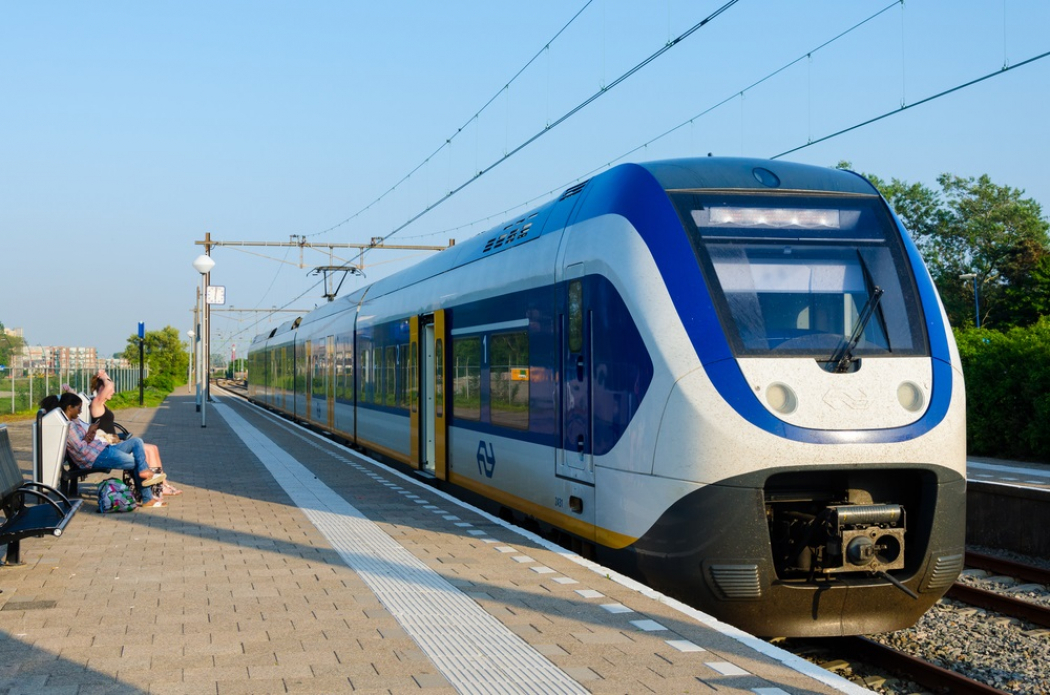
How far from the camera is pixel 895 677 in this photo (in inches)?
271

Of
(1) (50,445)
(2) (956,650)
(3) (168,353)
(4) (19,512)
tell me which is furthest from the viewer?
(3) (168,353)

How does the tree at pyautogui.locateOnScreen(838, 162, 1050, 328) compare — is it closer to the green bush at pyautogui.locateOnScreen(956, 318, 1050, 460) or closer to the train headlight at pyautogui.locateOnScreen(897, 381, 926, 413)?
the green bush at pyautogui.locateOnScreen(956, 318, 1050, 460)

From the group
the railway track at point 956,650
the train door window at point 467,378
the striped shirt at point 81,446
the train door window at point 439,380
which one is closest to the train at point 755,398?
the railway track at point 956,650

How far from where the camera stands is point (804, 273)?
294 inches

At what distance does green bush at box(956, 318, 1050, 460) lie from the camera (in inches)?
750

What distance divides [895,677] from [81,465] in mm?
8249

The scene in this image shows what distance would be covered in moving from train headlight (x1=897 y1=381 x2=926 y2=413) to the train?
0.01m

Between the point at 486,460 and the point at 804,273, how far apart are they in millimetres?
4723

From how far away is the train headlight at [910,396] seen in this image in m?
7.02

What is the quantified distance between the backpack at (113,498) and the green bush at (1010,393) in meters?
15.0

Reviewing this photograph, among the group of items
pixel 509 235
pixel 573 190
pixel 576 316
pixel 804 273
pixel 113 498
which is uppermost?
pixel 573 190

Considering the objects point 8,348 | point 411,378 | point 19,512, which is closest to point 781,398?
point 19,512

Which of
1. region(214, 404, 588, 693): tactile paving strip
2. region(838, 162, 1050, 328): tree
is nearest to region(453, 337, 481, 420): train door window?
region(214, 404, 588, 693): tactile paving strip

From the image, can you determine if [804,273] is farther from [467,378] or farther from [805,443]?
[467,378]
